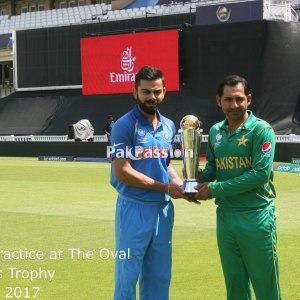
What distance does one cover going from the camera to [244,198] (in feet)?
19.3

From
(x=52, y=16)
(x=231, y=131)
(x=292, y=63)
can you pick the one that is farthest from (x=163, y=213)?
(x=52, y=16)

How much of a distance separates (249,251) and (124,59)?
34.0 meters

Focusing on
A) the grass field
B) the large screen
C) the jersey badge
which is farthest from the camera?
the large screen

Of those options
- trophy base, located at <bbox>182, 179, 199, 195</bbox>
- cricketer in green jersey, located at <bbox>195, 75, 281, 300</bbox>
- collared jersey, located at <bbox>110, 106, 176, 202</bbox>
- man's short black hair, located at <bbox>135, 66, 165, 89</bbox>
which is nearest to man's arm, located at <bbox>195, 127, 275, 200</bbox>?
cricketer in green jersey, located at <bbox>195, 75, 281, 300</bbox>

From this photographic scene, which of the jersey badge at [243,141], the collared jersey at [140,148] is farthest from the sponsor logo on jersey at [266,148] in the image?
the collared jersey at [140,148]

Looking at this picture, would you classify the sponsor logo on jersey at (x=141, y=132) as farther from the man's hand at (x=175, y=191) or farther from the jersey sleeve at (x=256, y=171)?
the jersey sleeve at (x=256, y=171)

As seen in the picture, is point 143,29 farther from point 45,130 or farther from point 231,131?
point 231,131

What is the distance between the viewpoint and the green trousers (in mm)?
5836

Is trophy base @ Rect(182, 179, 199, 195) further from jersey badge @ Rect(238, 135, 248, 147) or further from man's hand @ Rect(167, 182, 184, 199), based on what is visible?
jersey badge @ Rect(238, 135, 248, 147)

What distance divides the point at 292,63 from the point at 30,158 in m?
12.2

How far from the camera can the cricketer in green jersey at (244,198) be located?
19.1 feet

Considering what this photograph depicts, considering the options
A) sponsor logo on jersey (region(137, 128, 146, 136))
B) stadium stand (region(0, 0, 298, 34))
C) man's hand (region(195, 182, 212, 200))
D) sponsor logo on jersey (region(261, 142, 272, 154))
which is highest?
stadium stand (region(0, 0, 298, 34))

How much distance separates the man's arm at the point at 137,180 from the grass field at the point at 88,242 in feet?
7.17

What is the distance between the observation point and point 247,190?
579cm
